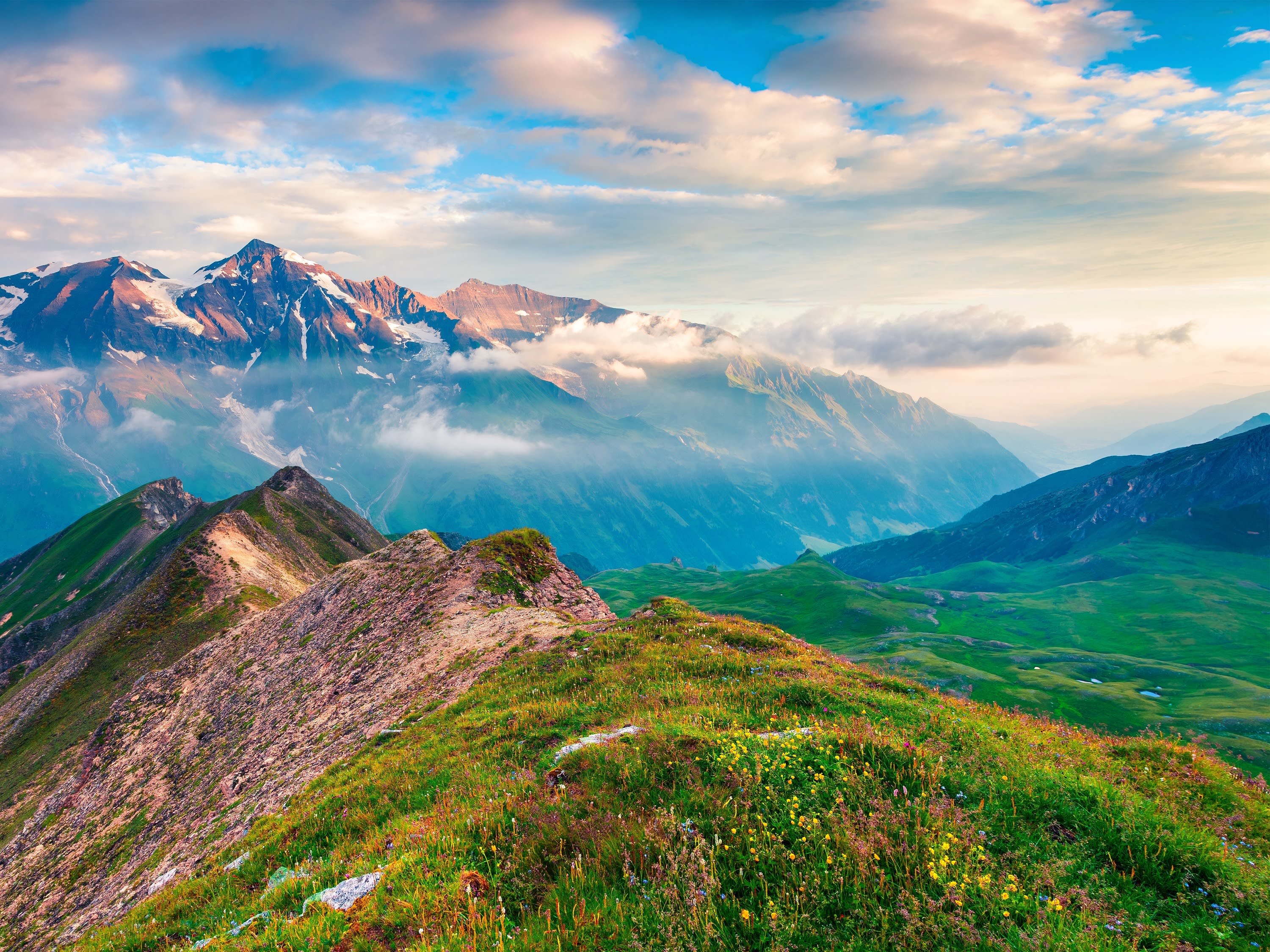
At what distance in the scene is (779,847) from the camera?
766 cm

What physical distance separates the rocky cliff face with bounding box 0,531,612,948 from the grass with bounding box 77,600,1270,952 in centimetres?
1162

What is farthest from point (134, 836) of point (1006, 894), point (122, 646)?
point (122, 646)

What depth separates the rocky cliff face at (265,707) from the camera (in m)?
24.7

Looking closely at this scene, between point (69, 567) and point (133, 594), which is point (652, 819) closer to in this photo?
point (133, 594)

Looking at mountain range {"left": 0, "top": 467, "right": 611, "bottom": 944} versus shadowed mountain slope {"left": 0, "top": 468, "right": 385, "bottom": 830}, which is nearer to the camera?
mountain range {"left": 0, "top": 467, "right": 611, "bottom": 944}

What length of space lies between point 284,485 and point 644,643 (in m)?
144

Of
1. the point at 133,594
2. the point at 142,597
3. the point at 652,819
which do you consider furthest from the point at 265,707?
the point at 133,594

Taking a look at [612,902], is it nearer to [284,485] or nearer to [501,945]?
[501,945]

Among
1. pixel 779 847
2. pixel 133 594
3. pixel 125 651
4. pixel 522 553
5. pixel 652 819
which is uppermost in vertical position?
pixel 779 847

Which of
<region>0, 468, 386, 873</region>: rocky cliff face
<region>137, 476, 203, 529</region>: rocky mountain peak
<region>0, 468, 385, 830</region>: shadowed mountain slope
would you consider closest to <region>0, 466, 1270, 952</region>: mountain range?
<region>0, 468, 385, 830</region>: shadowed mountain slope

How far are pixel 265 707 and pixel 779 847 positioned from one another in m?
41.0

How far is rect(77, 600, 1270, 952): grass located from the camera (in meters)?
6.68

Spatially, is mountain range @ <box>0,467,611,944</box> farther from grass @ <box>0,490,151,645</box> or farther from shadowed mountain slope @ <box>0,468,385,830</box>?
grass @ <box>0,490,151,645</box>

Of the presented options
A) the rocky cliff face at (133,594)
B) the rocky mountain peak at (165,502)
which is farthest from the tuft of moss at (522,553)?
the rocky mountain peak at (165,502)
